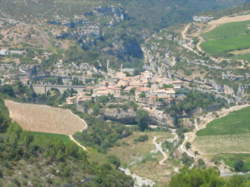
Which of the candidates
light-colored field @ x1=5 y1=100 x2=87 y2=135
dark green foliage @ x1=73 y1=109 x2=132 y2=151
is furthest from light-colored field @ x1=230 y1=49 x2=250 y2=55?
light-colored field @ x1=5 y1=100 x2=87 y2=135

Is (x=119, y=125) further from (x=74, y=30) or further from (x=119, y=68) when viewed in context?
(x=74, y=30)

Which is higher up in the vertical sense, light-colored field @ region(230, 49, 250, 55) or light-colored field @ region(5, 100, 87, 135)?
light-colored field @ region(230, 49, 250, 55)

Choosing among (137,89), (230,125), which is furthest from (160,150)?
(137,89)

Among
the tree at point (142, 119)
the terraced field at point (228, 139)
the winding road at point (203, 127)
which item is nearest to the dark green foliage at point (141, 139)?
the winding road at point (203, 127)

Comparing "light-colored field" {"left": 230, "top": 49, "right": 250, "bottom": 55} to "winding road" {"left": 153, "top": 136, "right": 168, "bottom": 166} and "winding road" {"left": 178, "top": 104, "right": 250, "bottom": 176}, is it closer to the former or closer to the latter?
"winding road" {"left": 178, "top": 104, "right": 250, "bottom": 176}

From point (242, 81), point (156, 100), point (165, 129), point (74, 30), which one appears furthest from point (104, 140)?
point (74, 30)

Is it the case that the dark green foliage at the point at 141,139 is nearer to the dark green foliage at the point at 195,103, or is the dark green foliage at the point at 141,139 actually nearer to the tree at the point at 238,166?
the dark green foliage at the point at 195,103
